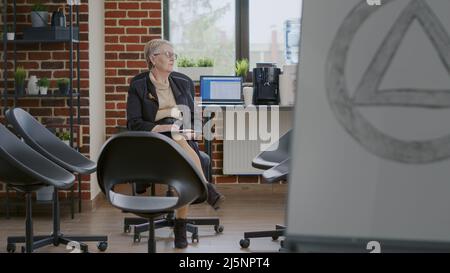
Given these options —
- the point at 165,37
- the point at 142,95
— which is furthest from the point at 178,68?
the point at 142,95

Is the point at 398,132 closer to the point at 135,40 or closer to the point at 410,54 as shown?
the point at 410,54

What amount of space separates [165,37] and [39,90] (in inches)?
60.1

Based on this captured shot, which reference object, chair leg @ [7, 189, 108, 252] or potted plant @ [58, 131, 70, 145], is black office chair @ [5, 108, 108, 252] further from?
potted plant @ [58, 131, 70, 145]

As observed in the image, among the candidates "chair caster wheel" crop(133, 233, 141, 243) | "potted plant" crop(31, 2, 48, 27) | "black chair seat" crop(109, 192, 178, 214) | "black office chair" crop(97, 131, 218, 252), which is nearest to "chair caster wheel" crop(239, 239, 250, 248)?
"chair caster wheel" crop(133, 233, 141, 243)

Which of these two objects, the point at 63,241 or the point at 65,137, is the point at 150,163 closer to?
the point at 63,241

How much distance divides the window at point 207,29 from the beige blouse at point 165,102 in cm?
194

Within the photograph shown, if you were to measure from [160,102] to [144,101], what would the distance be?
10 centimetres

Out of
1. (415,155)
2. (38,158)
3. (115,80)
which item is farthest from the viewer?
(115,80)

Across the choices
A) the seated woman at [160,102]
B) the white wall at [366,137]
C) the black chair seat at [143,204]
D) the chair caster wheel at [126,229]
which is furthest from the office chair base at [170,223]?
the white wall at [366,137]

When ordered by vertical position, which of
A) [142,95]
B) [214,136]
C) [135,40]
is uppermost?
[135,40]

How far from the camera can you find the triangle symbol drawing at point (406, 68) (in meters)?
1.03

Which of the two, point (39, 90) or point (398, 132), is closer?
point (398, 132)

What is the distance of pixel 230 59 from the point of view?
21.7 ft

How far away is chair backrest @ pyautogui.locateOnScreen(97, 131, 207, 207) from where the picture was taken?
2.92 m
